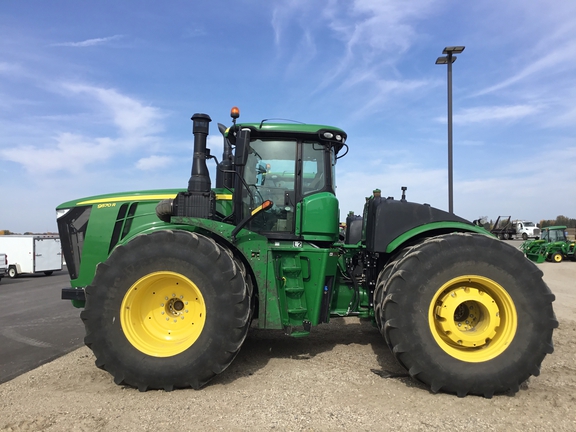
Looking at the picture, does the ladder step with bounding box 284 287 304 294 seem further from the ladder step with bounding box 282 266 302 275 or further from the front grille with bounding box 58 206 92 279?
the front grille with bounding box 58 206 92 279

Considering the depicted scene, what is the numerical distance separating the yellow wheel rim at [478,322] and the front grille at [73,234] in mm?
4344

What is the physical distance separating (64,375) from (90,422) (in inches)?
59.8

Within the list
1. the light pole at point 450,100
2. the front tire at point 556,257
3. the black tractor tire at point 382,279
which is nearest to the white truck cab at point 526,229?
the front tire at point 556,257

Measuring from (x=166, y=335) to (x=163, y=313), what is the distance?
0.23 metres

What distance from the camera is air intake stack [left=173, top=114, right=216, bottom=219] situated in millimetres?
4672

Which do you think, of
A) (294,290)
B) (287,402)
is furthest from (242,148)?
(287,402)

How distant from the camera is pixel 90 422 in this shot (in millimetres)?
3223

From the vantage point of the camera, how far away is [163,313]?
4309 millimetres

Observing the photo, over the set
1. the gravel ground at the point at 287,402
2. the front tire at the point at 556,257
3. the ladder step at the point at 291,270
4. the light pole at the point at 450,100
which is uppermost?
the light pole at the point at 450,100

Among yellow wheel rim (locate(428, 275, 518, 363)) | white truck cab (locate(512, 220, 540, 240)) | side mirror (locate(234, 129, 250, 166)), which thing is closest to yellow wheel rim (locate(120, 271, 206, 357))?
side mirror (locate(234, 129, 250, 166))

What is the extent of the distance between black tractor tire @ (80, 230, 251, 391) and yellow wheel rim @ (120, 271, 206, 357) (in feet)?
0.03

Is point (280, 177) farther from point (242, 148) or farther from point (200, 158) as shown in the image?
point (200, 158)

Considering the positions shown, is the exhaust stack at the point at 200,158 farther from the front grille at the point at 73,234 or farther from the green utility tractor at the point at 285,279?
the front grille at the point at 73,234

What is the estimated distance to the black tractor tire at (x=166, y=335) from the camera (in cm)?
394
